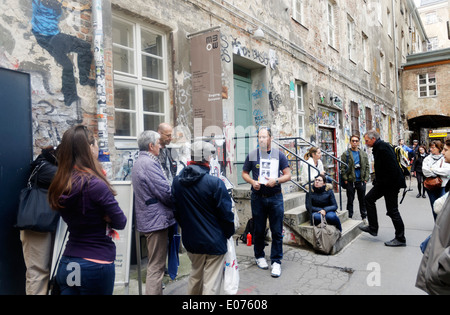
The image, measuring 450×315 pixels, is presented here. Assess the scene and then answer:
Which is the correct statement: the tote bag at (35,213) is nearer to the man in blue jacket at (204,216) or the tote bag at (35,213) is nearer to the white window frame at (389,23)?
the man in blue jacket at (204,216)

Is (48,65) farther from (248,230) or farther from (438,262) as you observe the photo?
(438,262)

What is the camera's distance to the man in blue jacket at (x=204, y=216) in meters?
2.74

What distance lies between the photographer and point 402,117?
70.2 feet

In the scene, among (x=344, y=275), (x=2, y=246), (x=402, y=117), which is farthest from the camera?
(x=402, y=117)

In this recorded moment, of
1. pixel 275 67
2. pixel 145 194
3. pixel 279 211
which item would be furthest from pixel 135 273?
pixel 275 67

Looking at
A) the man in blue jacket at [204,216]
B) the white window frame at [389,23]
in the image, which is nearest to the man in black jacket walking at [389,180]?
the man in blue jacket at [204,216]

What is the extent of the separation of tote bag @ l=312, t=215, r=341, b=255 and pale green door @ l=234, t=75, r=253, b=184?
2640 mm

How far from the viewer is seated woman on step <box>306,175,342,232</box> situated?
533 cm

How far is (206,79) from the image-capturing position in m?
5.62

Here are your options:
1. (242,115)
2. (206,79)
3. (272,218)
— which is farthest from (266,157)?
(242,115)

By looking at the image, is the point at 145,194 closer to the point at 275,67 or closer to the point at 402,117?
the point at 275,67

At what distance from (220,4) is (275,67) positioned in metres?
2.36
